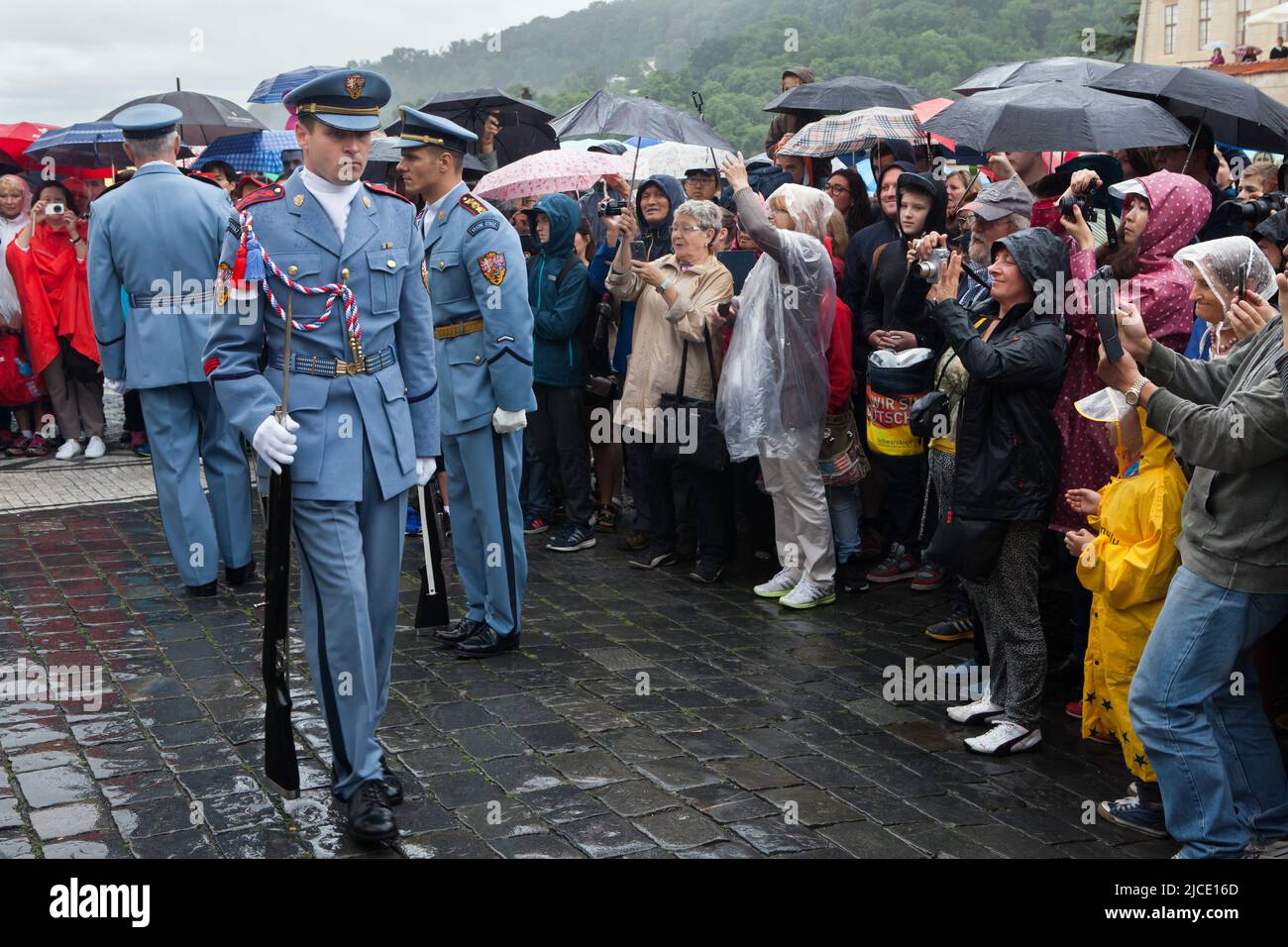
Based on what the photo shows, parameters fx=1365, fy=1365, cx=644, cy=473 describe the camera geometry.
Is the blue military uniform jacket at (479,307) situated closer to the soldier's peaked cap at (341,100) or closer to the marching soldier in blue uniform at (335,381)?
the marching soldier in blue uniform at (335,381)

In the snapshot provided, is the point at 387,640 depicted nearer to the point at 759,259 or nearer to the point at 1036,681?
the point at 1036,681

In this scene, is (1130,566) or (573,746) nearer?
(1130,566)

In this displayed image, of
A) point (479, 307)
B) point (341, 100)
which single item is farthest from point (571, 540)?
point (341, 100)

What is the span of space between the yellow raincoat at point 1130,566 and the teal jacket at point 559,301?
4009 mm

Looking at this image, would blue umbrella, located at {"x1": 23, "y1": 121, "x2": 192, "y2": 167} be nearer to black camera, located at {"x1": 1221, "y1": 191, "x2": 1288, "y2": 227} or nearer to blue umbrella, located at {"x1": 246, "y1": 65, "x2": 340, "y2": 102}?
blue umbrella, located at {"x1": 246, "y1": 65, "x2": 340, "y2": 102}

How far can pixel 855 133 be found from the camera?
27.2 ft

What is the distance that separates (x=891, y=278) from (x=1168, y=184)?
6.08 feet

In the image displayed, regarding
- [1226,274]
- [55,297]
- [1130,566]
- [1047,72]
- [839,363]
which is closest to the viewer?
[1226,274]

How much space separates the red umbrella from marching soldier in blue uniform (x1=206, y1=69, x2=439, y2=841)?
9243 millimetres

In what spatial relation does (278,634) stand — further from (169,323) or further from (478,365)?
(169,323)

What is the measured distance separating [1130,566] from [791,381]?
267 centimetres

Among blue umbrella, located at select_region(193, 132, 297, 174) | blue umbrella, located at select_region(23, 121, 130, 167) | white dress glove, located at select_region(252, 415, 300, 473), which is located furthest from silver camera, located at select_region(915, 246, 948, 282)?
blue umbrella, located at select_region(23, 121, 130, 167)

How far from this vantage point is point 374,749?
4.47 meters
